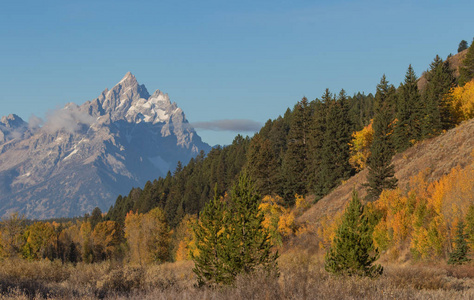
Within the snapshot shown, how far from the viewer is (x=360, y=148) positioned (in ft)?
221

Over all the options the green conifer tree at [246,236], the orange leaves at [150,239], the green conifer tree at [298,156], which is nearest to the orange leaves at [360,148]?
the green conifer tree at [298,156]

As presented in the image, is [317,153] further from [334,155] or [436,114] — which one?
[436,114]

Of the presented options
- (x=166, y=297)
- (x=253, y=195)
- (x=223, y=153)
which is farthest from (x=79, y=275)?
(x=223, y=153)

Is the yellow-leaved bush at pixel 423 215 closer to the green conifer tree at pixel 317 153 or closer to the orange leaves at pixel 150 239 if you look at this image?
the green conifer tree at pixel 317 153

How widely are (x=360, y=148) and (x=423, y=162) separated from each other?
19049 mm

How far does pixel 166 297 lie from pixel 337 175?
54.7 meters

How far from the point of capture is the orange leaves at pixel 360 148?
63.8 meters

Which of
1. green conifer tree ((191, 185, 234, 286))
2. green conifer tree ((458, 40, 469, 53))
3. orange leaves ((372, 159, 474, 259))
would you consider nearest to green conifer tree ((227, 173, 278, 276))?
green conifer tree ((191, 185, 234, 286))

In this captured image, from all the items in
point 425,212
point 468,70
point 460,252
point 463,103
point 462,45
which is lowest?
point 460,252

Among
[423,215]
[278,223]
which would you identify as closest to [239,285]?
[423,215]

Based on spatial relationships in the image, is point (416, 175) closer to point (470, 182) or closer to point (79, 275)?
point (470, 182)

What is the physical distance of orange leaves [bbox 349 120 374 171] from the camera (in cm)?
6384

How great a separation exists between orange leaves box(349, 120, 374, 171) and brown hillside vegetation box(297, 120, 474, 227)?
521 centimetres

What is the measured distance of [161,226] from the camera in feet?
252
